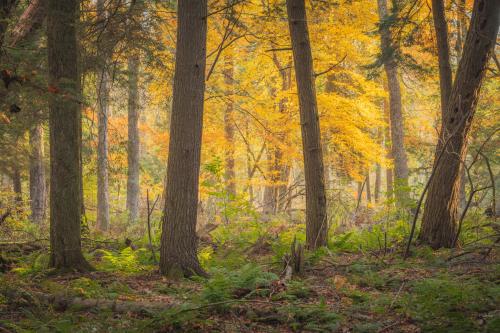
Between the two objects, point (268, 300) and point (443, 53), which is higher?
point (443, 53)

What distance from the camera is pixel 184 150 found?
269 inches

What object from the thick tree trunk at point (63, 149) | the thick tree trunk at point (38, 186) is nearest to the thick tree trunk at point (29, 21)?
the thick tree trunk at point (63, 149)

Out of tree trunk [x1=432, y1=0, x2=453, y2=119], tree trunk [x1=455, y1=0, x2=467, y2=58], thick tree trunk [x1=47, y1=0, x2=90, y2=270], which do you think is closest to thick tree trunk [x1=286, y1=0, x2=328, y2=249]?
tree trunk [x1=432, y1=0, x2=453, y2=119]

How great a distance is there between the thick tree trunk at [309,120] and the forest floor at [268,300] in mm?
1555

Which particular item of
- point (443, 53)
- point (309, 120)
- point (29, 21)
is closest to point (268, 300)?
point (309, 120)

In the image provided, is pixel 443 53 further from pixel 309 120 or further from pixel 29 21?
pixel 29 21

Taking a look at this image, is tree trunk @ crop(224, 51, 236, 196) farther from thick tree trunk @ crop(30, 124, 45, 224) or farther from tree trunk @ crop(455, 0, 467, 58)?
thick tree trunk @ crop(30, 124, 45, 224)

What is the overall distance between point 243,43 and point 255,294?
479 inches

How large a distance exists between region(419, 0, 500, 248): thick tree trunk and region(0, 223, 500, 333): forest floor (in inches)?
39.1

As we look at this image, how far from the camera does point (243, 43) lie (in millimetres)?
15898

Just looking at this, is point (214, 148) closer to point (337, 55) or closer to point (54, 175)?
point (337, 55)

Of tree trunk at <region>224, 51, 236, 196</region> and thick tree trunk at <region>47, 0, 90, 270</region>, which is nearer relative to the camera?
thick tree trunk at <region>47, 0, 90, 270</region>

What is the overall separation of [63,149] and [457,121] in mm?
6441

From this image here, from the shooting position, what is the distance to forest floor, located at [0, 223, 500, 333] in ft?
13.4
